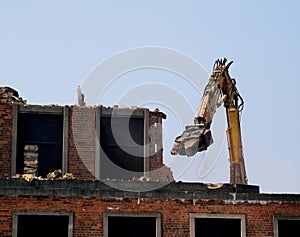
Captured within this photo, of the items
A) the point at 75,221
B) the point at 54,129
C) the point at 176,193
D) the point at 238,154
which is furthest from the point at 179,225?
the point at 54,129

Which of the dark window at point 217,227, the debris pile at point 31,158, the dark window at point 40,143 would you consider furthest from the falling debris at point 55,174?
the dark window at point 217,227

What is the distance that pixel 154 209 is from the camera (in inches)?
995

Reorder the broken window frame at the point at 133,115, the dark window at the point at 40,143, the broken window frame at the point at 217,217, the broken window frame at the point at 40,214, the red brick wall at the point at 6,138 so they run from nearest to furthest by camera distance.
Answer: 1. the broken window frame at the point at 40,214
2. the broken window frame at the point at 217,217
3. the red brick wall at the point at 6,138
4. the dark window at the point at 40,143
5. the broken window frame at the point at 133,115

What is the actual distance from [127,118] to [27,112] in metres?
4.03

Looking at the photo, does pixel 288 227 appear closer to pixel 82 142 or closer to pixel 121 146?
pixel 121 146

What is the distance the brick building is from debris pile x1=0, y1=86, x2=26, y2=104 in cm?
50

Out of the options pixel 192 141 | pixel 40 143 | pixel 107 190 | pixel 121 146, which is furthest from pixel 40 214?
pixel 121 146

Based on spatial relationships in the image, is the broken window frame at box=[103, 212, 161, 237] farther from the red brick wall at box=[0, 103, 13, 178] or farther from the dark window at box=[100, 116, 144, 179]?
the red brick wall at box=[0, 103, 13, 178]

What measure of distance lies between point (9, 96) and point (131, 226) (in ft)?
28.9

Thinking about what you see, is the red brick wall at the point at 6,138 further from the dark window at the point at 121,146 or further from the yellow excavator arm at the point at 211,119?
the yellow excavator arm at the point at 211,119

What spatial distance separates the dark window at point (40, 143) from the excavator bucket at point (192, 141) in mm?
5041

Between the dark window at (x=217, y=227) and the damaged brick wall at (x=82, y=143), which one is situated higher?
the damaged brick wall at (x=82, y=143)

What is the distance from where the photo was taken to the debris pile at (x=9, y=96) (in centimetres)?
3026

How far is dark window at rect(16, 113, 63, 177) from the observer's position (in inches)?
1164
